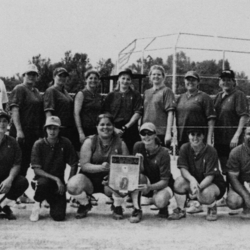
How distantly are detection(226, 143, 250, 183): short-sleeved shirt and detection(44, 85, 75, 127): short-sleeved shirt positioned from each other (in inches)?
86.6

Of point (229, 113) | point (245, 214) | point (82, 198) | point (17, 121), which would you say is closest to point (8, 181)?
point (82, 198)

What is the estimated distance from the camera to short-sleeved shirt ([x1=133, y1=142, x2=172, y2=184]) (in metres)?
5.04

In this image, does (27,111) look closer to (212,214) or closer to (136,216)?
(136,216)

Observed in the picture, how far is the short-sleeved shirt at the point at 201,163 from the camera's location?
5.02 m

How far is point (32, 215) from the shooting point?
4.80m

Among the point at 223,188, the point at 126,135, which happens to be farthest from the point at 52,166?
the point at 223,188

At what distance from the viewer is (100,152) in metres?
5.16

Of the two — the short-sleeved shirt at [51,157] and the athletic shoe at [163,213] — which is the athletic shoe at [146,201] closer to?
the athletic shoe at [163,213]

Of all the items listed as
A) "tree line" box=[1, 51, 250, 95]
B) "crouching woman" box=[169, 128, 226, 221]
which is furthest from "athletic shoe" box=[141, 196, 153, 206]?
"tree line" box=[1, 51, 250, 95]

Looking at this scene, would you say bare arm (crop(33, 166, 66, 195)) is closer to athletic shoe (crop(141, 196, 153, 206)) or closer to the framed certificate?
the framed certificate

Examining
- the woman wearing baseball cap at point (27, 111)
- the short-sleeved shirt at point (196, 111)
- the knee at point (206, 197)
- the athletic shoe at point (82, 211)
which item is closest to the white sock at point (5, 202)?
the athletic shoe at point (82, 211)

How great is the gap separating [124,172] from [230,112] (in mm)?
1783

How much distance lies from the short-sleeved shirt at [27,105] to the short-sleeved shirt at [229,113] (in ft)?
7.90

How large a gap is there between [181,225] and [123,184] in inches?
31.4
